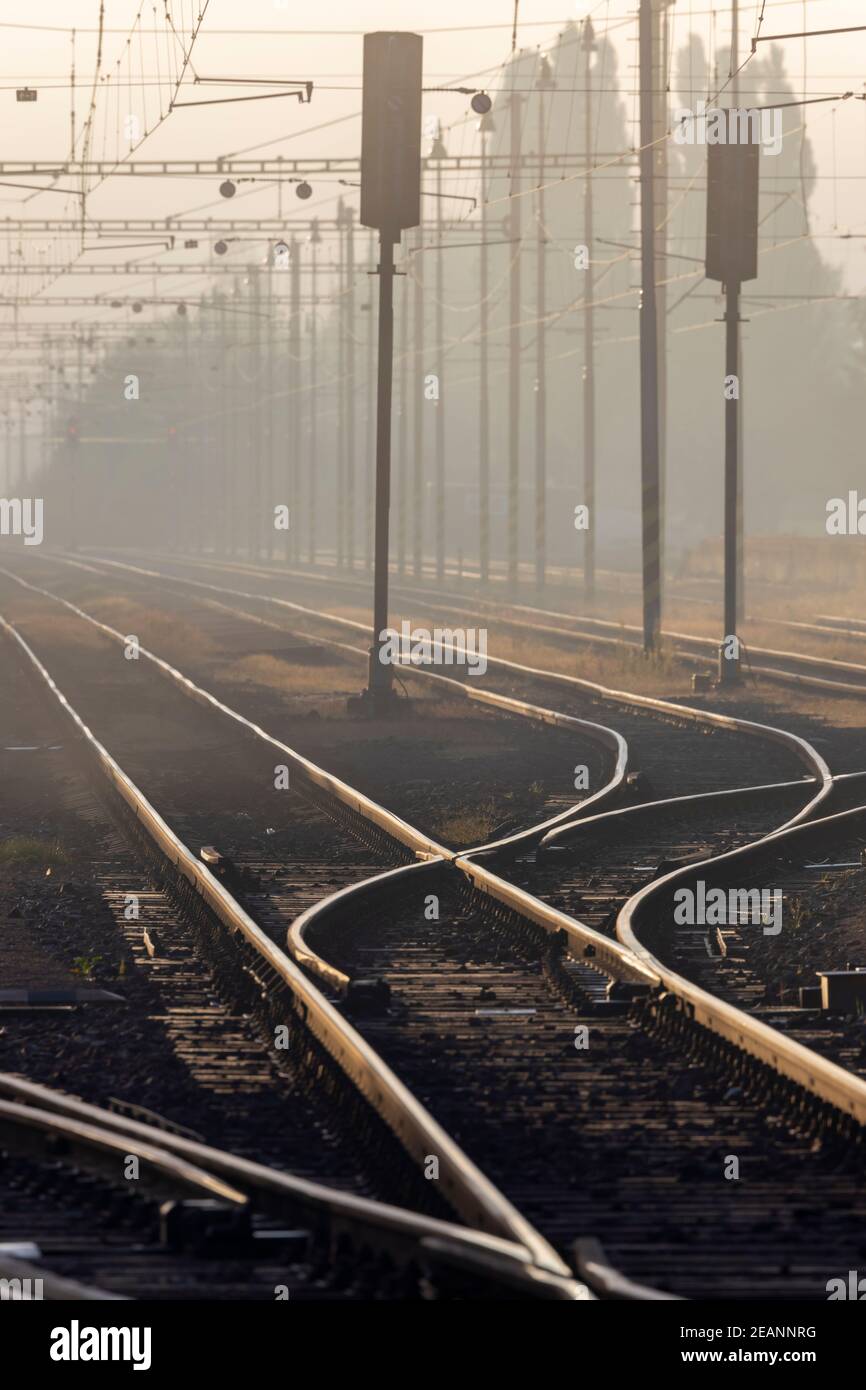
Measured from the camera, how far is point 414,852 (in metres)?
13.8

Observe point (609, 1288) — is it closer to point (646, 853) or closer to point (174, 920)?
point (174, 920)

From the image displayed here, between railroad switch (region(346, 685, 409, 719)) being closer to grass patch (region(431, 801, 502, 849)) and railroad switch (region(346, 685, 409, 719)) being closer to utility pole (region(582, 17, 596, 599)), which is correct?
grass patch (region(431, 801, 502, 849))

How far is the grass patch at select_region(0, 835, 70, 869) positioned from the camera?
14.0 meters

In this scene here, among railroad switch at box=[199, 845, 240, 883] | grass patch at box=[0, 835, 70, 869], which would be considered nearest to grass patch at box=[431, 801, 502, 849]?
railroad switch at box=[199, 845, 240, 883]

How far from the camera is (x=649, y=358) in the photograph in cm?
3056

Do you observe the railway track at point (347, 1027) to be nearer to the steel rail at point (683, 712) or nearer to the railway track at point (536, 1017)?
the railway track at point (536, 1017)

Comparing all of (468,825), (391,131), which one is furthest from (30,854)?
(391,131)

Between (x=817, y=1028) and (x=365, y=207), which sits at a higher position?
(x=365, y=207)

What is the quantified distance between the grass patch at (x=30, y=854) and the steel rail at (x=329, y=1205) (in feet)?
21.0

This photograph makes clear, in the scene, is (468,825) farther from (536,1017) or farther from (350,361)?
(350,361)

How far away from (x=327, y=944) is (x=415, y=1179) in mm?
4266

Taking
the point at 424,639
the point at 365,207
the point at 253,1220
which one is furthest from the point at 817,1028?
the point at 424,639

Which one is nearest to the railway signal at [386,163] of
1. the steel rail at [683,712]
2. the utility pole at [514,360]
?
the steel rail at [683,712]

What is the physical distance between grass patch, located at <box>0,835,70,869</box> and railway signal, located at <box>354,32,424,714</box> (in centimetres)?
891
